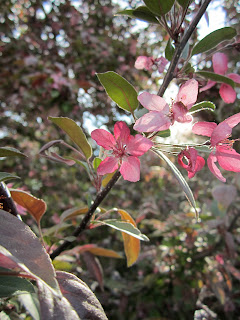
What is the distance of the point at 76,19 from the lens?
2.95m

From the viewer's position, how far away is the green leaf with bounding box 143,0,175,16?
56cm

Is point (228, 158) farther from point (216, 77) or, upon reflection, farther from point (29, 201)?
point (29, 201)

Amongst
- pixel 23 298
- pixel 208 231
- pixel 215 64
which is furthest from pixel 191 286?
pixel 23 298

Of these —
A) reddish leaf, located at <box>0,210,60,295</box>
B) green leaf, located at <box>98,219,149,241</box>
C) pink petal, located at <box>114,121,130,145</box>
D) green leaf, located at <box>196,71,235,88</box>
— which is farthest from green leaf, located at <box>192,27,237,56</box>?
reddish leaf, located at <box>0,210,60,295</box>

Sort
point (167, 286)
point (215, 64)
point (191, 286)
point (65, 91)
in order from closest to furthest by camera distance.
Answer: point (215, 64), point (191, 286), point (167, 286), point (65, 91)

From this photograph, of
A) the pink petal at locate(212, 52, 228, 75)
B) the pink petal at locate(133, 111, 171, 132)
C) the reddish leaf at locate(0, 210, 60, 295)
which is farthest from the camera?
the pink petal at locate(212, 52, 228, 75)

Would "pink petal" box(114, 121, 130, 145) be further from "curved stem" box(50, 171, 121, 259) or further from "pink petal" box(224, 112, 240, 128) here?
"pink petal" box(224, 112, 240, 128)

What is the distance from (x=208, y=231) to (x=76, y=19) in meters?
2.48

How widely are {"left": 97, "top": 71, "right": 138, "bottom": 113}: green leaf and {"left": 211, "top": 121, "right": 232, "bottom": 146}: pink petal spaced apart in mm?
167

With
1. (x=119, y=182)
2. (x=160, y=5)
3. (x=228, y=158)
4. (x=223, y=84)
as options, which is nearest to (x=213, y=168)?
(x=228, y=158)

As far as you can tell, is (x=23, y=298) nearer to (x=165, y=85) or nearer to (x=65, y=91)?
(x=165, y=85)

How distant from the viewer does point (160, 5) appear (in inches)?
22.5

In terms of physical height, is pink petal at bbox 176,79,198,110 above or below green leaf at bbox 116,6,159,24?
below

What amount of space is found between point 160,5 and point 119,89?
190mm
